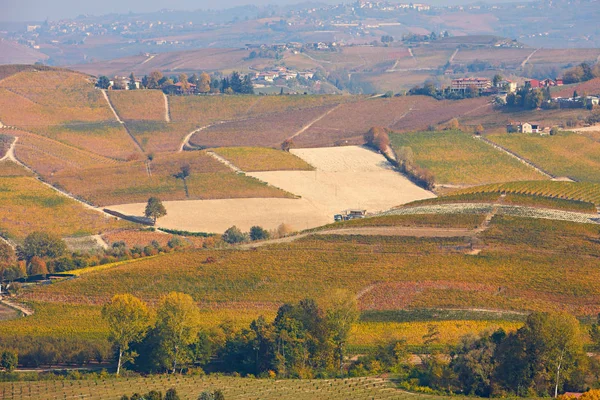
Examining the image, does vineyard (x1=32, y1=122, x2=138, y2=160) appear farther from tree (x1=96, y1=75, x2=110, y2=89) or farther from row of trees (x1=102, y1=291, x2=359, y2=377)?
row of trees (x1=102, y1=291, x2=359, y2=377)

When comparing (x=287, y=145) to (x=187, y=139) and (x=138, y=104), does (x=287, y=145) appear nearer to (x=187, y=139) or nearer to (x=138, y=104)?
(x=187, y=139)

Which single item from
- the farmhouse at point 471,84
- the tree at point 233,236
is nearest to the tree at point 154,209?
the tree at point 233,236

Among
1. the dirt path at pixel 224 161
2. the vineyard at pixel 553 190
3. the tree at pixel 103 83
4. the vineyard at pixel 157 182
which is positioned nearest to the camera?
the vineyard at pixel 553 190

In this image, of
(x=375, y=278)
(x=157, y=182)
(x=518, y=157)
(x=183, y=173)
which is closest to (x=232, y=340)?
(x=375, y=278)

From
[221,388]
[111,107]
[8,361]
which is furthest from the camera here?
[111,107]

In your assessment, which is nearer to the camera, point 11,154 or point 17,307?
point 17,307

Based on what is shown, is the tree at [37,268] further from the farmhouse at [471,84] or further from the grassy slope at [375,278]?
the farmhouse at [471,84]

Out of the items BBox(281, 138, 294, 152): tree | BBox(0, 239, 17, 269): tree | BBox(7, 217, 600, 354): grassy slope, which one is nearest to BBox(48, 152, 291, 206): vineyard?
BBox(281, 138, 294, 152): tree
